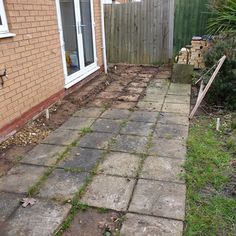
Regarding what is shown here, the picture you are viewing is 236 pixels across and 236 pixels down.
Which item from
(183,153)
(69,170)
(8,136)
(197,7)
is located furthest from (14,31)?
(197,7)

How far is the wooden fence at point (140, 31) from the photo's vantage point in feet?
23.6

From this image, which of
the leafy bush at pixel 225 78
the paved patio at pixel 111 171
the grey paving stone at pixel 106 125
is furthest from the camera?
the leafy bush at pixel 225 78

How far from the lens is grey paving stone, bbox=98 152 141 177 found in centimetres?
274

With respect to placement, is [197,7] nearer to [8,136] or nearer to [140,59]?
[140,59]

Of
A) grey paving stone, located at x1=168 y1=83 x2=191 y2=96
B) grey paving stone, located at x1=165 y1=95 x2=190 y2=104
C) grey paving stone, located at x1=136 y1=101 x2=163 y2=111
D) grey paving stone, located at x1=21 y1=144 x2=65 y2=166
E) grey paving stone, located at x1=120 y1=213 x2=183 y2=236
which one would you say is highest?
grey paving stone, located at x1=120 y1=213 x2=183 y2=236

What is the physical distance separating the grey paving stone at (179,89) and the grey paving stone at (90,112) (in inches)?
66.8

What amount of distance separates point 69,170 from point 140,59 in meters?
5.60

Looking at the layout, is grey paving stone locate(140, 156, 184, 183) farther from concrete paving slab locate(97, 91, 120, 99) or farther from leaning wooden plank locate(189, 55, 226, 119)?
concrete paving slab locate(97, 91, 120, 99)

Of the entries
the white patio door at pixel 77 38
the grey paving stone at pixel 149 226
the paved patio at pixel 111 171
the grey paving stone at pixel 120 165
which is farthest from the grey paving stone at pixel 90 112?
the grey paving stone at pixel 149 226

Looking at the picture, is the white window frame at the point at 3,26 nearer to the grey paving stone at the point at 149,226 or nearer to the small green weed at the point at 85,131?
the small green weed at the point at 85,131

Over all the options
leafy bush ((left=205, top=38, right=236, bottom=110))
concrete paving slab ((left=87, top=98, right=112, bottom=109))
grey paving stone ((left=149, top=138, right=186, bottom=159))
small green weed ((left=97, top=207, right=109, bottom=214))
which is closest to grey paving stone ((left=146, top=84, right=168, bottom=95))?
concrete paving slab ((left=87, top=98, right=112, bottom=109))

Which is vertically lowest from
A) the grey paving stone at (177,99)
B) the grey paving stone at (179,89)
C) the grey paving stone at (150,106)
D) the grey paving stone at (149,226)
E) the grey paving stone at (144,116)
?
the grey paving stone at (179,89)

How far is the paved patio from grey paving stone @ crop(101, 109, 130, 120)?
0.05 feet

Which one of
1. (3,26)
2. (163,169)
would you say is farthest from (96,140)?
(3,26)
